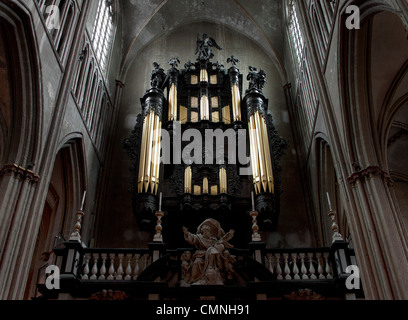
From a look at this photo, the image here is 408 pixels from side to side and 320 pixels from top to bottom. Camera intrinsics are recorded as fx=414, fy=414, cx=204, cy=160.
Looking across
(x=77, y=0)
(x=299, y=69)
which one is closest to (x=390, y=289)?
(x=299, y=69)

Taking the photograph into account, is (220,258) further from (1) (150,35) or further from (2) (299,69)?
(1) (150,35)

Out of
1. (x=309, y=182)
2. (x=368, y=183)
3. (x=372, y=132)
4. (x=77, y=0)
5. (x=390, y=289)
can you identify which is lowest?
(x=390, y=289)

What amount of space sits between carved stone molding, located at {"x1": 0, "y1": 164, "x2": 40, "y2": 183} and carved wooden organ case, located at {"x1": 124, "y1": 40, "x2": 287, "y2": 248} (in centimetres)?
312

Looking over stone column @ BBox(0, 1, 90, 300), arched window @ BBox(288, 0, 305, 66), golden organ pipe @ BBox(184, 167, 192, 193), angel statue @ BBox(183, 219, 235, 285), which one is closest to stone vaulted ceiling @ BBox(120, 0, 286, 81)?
arched window @ BBox(288, 0, 305, 66)

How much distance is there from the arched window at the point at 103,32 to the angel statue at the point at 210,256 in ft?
25.0

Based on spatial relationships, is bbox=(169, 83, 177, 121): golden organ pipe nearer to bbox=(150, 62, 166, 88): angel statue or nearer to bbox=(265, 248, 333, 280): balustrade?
bbox=(150, 62, 166, 88): angel statue

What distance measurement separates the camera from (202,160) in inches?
457

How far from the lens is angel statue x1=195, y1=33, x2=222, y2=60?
15595 mm

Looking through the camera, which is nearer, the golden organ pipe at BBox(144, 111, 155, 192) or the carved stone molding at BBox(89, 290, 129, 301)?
the carved stone molding at BBox(89, 290, 129, 301)

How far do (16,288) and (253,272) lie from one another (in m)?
4.34

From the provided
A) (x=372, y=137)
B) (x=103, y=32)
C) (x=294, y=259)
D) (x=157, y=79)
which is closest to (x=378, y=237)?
(x=294, y=259)

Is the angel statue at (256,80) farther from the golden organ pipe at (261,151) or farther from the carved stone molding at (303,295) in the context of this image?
the carved stone molding at (303,295)

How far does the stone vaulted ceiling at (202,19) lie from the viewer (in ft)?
55.5
